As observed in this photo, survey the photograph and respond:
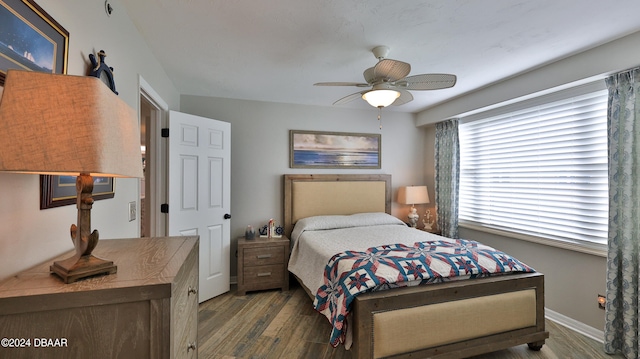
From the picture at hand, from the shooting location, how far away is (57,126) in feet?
2.18

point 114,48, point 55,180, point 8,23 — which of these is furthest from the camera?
point 114,48

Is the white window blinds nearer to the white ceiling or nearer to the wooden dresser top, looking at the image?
the white ceiling

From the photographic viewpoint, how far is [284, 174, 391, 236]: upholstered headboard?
377 centimetres

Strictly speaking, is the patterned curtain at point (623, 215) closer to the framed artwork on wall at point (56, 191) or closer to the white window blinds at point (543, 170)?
the white window blinds at point (543, 170)

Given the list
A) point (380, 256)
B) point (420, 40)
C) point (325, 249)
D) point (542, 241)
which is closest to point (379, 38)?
point (420, 40)

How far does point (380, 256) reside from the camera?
2.20 meters

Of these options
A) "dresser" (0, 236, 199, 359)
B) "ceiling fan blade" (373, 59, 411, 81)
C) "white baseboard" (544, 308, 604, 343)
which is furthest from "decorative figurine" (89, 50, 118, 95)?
"white baseboard" (544, 308, 604, 343)

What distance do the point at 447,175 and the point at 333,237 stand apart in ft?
6.63

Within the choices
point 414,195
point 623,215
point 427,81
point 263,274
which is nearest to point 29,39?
point 427,81

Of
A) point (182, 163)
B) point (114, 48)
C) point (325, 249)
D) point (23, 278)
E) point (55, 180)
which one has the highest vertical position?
point (114, 48)

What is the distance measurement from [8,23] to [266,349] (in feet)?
7.66

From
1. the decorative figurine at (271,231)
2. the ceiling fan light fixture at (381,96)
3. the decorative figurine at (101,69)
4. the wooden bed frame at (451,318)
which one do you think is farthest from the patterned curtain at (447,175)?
the decorative figurine at (101,69)

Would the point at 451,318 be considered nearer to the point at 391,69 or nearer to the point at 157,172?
the point at 391,69

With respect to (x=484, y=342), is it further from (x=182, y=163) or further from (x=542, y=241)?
(x=182, y=163)
